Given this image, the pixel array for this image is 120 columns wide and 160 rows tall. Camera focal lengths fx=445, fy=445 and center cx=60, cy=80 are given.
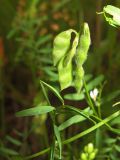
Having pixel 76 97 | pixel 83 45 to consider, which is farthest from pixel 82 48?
pixel 76 97

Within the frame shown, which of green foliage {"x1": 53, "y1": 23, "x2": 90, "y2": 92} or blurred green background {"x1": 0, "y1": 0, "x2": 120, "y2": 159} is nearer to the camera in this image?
green foliage {"x1": 53, "y1": 23, "x2": 90, "y2": 92}

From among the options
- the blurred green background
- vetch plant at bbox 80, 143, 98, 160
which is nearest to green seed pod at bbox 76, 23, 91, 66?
vetch plant at bbox 80, 143, 98, 160

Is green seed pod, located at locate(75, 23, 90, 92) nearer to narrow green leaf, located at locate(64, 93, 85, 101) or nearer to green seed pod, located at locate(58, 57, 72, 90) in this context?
green seed pod, located at locate(58, 57, 72, 90)

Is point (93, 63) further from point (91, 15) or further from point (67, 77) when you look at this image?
point (67, 77)

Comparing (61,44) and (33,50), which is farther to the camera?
(33,50)

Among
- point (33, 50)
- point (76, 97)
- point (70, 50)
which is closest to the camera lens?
point (70, 50)

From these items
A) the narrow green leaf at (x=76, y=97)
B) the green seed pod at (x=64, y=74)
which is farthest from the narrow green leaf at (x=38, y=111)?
the narrow green leaf at (x=76, y=97)

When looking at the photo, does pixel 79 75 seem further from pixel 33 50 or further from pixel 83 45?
pixel 33 50

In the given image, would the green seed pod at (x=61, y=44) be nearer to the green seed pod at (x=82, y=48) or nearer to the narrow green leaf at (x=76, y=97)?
the green seed pod at (x=82, y=48)

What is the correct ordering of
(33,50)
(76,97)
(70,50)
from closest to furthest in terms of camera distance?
1. (70,50)
2. (76,97)
3. (33,50)
